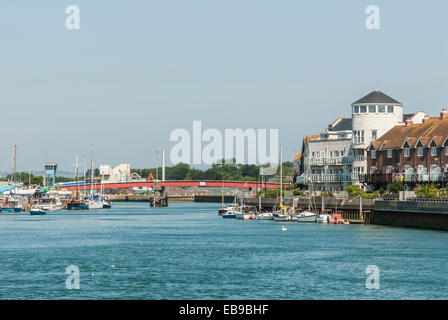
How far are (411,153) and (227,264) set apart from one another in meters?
72.0

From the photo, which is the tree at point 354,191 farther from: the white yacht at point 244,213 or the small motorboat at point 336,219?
the white yacht at point 244,213

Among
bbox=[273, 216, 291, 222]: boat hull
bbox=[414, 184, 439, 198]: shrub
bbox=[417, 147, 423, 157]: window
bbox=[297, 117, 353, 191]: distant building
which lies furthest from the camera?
bbox=[297, 117, 353, 191]: distant building

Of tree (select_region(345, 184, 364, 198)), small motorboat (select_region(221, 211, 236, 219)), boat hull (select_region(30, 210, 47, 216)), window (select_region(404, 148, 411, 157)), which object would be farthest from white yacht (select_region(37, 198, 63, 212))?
window (select_region(404, 148, 411, 157))

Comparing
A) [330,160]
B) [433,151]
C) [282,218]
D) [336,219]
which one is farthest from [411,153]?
[330,160]

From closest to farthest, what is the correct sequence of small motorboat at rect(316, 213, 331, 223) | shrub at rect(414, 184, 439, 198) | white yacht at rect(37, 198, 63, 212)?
shrub at rect(414, 184, 439, 198) → small motorboat at rect(316, 213, 331, 223) → white yacht at rect(37, 198, 63, 212)

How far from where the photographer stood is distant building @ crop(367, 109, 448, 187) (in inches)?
4882

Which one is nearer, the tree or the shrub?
the shrub

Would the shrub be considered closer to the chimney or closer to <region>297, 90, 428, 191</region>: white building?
the chimney

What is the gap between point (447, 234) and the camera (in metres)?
87.8

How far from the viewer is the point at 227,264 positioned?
63938mm

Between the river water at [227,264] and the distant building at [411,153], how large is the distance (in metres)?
28.3

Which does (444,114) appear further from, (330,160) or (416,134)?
(330,160)

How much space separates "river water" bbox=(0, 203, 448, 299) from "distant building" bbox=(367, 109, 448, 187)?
28297mm

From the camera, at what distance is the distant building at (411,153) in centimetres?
12400
